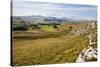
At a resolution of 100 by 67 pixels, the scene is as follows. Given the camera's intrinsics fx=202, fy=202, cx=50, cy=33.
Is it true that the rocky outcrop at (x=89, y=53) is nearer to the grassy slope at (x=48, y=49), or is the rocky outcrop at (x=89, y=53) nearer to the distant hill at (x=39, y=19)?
the grassy slope at (x=48, y=49)

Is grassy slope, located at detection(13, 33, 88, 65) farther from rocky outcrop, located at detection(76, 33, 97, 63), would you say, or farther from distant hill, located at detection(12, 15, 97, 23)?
distant hill, located at detection(12, 15, 97, 23)

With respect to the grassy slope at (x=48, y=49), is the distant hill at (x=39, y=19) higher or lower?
higher

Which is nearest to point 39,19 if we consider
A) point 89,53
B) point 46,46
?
point 46,46

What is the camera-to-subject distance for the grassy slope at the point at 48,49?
7.44ft

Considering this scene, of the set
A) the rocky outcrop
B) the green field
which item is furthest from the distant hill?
the rocky outcrop

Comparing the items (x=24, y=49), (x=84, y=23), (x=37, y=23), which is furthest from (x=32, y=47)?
(x=84, y=23)

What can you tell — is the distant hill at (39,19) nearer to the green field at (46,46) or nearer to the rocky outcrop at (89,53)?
the green field at (46,46)

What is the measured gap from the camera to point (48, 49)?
2.38 m

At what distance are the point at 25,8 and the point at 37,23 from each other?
0.73 ft

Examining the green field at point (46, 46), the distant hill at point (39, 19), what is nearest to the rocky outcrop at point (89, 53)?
the green field at point (46, 46)

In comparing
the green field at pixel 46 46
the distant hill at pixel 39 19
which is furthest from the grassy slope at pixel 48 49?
the distant hill at pixel 39 19

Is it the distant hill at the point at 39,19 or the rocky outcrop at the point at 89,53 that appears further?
the rocky outcrop at the point at 89,53
